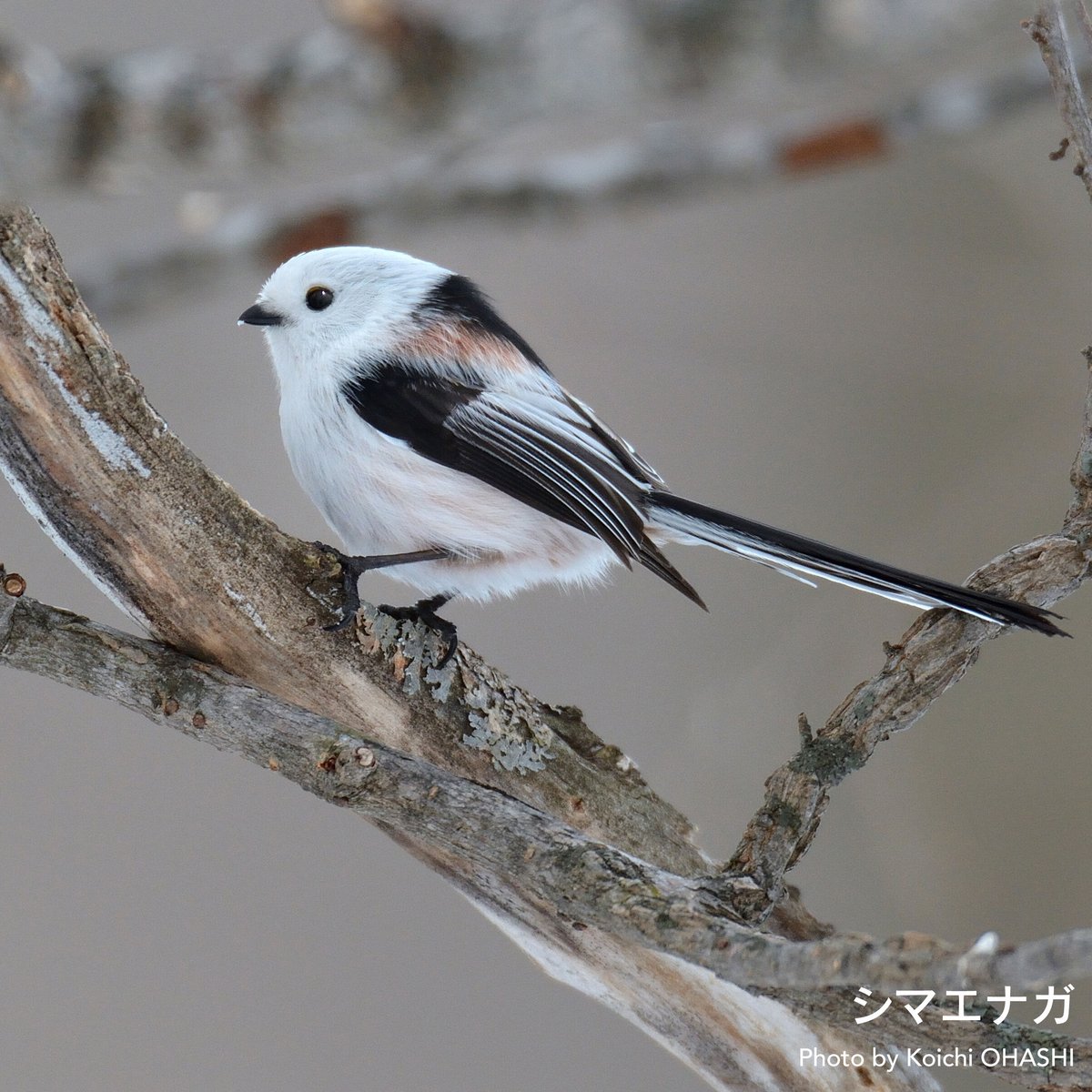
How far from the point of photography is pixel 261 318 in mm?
1428

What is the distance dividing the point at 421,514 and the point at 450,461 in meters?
0.07

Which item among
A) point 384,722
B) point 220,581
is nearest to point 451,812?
point 384,722

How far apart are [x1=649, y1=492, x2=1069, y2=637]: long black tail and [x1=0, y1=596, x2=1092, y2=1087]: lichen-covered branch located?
0.38 metres

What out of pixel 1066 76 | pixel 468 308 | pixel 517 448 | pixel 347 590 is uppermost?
pixel 1066 76

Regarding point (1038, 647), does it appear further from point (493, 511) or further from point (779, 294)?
point (493, 511)

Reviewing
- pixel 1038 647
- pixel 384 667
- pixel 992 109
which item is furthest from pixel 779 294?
pixel 384 667

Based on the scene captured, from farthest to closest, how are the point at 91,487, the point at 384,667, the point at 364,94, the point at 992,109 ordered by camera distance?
the point at 992,109, the point at 384,667, the point at 91,487, the point at 364,94

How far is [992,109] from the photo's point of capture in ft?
6.35

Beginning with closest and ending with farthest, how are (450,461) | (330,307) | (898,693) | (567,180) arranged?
1. (898,693)
2. (450,461)
3. (330,307)
4. (567,180)

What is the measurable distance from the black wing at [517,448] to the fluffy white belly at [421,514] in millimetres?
24

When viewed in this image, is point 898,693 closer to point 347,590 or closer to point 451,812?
point 451,812

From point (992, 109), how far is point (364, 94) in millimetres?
1587

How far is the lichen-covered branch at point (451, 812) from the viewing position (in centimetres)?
92

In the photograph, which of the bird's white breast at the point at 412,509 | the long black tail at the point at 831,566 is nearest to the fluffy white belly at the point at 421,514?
the bird's white breast at the point at 412,509
